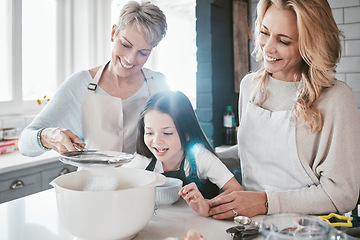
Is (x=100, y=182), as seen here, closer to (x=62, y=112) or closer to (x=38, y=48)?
(x=62, y=112)

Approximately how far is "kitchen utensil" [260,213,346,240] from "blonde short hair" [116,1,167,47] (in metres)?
1.02

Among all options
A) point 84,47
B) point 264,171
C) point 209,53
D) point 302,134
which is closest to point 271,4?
point 302,134

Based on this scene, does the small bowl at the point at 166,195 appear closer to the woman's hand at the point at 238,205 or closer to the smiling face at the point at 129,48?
the woman's hand at the point at 238,205

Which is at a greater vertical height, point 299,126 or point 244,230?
point 299,126

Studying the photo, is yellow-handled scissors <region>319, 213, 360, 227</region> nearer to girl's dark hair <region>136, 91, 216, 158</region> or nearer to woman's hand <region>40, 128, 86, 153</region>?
girl's dark hair <region>136, 91, 216, 158</region>

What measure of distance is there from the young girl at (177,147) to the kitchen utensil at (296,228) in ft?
1.99

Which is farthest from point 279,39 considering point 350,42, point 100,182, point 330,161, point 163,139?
point 350,42

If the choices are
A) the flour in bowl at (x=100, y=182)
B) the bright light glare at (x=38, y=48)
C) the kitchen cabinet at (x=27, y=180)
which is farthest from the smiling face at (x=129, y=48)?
the bright light glare at (x=38, y=48)

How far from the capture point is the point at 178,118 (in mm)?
1370

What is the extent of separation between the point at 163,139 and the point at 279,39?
0.55m

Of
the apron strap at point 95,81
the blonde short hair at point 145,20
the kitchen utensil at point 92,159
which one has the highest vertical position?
the blonde short hair at point 145,20

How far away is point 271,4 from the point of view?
1266 mm

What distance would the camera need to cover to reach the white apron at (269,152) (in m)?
1.24

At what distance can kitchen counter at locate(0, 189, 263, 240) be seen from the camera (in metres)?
0.90
